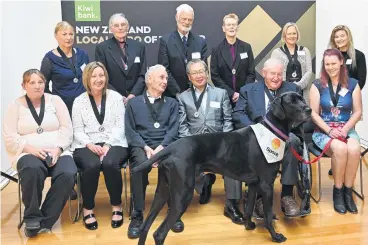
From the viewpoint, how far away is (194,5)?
5805 millimetres

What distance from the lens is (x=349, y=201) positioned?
3.65 m

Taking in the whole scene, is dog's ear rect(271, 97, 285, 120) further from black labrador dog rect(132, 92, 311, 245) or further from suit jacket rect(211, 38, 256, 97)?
suit jacket rect(211, 38, 256, 97)

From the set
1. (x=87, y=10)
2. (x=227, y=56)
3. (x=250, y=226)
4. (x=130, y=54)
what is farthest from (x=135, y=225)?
(x=87, y=10)

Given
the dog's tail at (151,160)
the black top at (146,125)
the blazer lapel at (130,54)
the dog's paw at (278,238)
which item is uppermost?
the blazer lapel at (130,54)

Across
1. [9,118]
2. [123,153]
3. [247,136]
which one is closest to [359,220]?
[247,136]

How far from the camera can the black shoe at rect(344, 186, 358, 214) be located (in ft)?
11.8

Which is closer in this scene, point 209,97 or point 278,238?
point 278,238

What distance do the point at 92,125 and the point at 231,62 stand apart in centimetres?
152

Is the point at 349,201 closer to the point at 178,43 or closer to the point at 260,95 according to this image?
the point at 260,95

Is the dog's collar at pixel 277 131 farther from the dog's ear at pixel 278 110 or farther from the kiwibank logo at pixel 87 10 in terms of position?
the kiwibank logo at pixel 87 10

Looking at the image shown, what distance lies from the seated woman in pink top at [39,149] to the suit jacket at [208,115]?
0.95 m

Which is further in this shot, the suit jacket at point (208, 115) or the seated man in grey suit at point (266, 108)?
the suit jacket at point (208, 115)

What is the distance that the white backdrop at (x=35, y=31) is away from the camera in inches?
184

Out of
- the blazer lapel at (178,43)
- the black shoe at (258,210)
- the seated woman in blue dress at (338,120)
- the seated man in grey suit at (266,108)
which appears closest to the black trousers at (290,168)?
the seated man in grey suit at (266,108)
